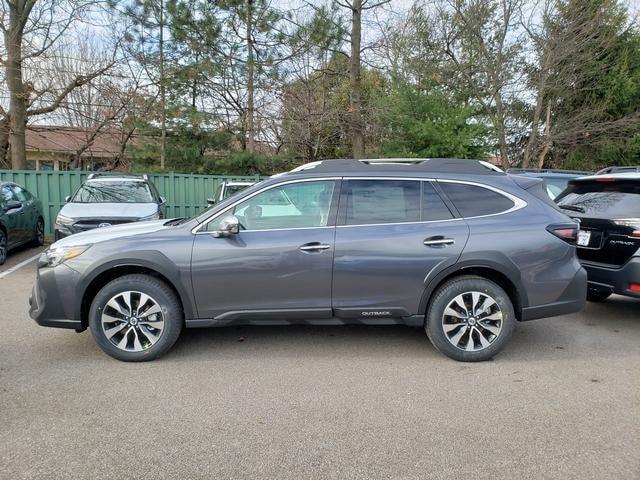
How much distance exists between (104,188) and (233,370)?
22.4ft

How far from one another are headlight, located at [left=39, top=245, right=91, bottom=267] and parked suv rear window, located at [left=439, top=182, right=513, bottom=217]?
334 centimetres

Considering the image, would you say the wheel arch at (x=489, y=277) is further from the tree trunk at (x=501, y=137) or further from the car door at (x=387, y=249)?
the tree trunk at (x=501, y=137)

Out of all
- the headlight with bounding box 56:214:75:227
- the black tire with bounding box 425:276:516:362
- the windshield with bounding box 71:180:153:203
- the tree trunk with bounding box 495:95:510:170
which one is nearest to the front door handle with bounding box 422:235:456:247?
the black tire with bounding box 425:276:516:362

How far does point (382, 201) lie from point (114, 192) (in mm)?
6911

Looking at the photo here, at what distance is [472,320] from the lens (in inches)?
158

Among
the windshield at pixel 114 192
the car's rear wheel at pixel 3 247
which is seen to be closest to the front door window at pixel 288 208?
the windshield at pixel 114 192

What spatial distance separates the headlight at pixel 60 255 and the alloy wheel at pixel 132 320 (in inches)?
20.4

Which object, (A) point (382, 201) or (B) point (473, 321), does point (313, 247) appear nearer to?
(A) point (382, 201)

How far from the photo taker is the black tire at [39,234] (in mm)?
10238

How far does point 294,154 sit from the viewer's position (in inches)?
619

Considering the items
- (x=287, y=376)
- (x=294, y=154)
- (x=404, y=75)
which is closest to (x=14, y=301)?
(x=287, y=376)

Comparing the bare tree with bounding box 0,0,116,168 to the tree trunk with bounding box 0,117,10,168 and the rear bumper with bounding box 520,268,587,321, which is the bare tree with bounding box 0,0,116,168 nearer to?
the tree trunk with bounding box 0,117,10,168

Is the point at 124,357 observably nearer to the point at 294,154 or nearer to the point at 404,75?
the point at 294,154

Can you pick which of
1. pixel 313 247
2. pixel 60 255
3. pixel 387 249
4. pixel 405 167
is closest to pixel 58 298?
pixel 60 255
